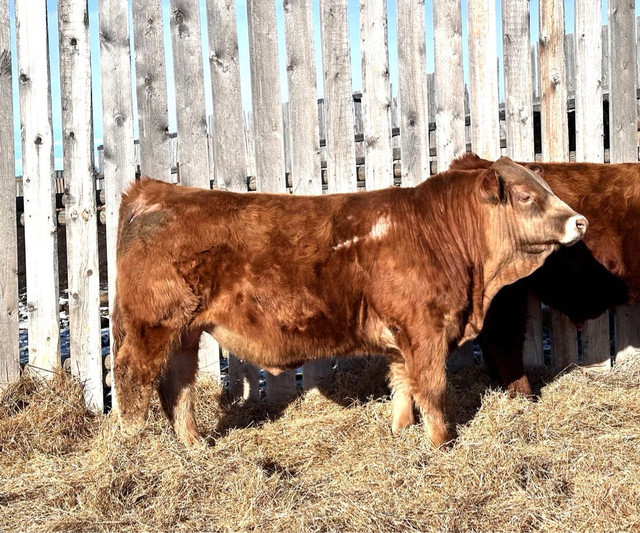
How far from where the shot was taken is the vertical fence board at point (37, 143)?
17.8 ft

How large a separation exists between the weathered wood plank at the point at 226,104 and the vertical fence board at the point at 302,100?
40 cm

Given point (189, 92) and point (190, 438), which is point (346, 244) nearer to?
point (190, 438)

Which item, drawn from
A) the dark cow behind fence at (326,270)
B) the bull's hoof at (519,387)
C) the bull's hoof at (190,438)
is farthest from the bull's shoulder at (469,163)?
the bull's hoof at (190,438)

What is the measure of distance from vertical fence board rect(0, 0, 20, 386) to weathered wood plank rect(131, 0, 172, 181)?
926 mm

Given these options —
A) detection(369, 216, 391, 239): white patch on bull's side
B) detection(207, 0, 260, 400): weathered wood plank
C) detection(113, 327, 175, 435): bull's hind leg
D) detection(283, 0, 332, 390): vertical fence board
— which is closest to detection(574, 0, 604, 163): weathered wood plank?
detection(283, 0, 332, 390): vertical fence board

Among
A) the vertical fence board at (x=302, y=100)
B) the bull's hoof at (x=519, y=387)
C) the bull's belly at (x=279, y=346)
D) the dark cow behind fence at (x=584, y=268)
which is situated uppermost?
the vertical fence board at (x=302, y=100)

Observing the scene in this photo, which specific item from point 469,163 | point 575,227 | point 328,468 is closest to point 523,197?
point 575,227

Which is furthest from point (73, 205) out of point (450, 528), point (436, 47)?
point (450, 528)

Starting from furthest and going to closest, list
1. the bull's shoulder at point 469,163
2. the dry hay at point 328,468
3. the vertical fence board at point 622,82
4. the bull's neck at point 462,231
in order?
1. the vertical fence board at point 622,82
2. the bull's shoulder at point 469,163
3. the bull's neck at point 462,231
4. the dry hay at point 328,468

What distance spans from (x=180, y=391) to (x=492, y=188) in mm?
2313

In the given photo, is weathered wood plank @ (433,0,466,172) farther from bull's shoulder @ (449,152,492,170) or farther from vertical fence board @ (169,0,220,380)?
vertical fence board @ (169,0,220,380)

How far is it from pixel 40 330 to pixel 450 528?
3.45 metres

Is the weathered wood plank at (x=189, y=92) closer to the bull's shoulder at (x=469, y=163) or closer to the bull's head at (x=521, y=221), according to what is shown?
the bull's shoulder at (x=469, y=163)

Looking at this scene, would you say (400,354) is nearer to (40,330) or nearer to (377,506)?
(377,506)
